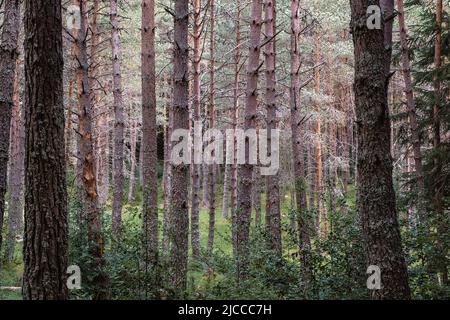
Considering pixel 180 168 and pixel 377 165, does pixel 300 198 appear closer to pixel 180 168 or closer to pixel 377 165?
pixel 180 168

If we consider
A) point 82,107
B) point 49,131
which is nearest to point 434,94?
point 82,107

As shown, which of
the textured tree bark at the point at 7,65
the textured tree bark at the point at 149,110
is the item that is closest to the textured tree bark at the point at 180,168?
the textured tree bark at the point at 149,110

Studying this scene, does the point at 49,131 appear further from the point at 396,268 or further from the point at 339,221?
the point at 339,221

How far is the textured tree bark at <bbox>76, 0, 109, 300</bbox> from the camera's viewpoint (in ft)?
22.0

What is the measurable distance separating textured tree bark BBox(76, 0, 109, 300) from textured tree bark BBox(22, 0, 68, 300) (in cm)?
188

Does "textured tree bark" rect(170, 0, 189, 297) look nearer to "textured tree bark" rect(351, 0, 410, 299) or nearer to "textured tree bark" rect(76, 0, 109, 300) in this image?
"textured tree bark" rect(76, 0, 109, 300)

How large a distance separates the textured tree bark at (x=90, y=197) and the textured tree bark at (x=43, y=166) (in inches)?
73.8

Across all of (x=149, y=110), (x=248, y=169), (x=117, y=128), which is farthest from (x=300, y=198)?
(x=117, y=128)

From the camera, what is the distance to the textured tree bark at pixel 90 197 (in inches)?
264

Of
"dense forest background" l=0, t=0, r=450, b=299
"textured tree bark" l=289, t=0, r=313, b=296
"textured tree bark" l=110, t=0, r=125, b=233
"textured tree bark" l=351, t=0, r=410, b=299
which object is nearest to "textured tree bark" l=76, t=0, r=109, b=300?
"dense forest background" l=0, t=0, r=450, b=299

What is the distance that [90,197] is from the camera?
7.82 m

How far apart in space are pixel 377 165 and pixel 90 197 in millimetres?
4576
